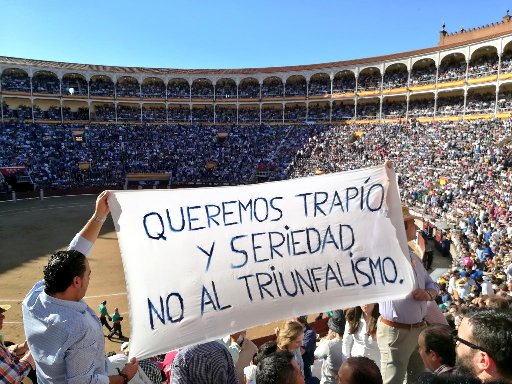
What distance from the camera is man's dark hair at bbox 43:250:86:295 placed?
7.18 ft

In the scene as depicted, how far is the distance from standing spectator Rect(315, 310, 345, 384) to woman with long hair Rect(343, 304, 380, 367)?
0.25 ft

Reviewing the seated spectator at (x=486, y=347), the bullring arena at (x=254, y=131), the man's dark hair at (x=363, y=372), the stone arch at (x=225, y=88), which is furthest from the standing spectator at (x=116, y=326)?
the stone arch at (x=225, y=88)

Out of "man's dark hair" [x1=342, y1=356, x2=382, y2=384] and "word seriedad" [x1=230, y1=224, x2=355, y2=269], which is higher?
"word seriedad" [x1=230, y1=224, x2=355, y2=269]

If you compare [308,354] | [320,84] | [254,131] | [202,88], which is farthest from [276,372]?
[202,88]

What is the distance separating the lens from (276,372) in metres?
2.11

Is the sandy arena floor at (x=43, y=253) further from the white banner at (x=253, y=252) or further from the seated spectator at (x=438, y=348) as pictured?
the seated spectator at (x=438, y=348)

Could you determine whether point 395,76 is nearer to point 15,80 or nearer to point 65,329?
point 15,80

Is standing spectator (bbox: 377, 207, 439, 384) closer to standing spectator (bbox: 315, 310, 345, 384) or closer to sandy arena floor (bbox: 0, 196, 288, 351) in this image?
standing spectator (bbox: 315, 310, 345, 384)

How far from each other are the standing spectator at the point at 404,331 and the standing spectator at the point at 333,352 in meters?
0.44

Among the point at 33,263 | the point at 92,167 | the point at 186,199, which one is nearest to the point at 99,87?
the point at 92,167

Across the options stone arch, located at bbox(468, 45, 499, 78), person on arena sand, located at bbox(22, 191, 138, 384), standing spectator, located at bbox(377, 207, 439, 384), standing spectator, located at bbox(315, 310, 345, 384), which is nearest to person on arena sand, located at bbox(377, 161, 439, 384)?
standing spectator, located at bbox(377, 207, 439, 384)

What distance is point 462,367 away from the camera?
1.99m

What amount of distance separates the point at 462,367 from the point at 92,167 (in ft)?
132

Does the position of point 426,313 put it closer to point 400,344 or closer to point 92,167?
point 400,344
